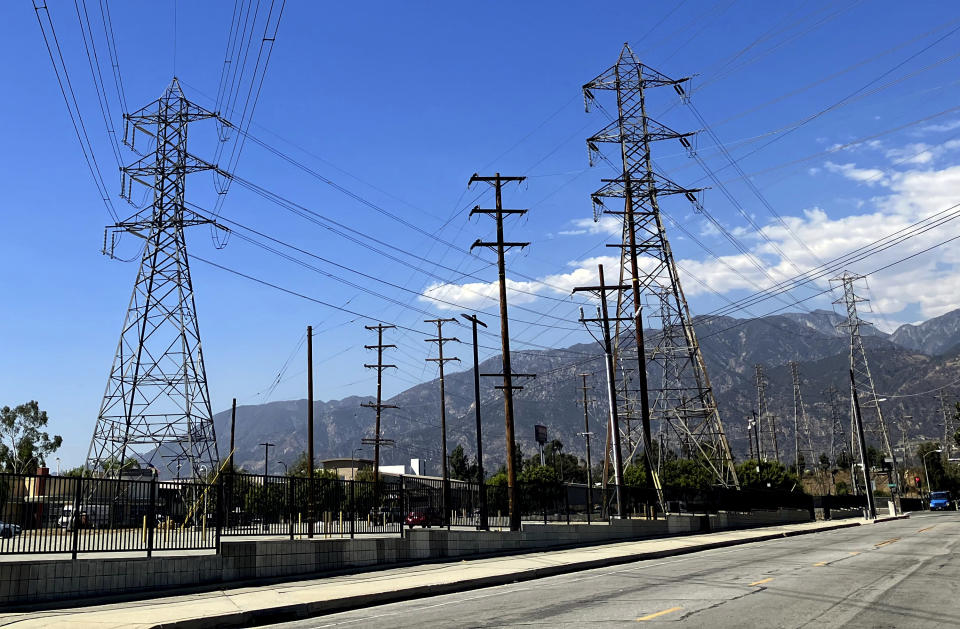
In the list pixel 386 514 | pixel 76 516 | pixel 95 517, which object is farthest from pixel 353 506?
pixel 76 516

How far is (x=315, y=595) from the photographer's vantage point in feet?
55.3

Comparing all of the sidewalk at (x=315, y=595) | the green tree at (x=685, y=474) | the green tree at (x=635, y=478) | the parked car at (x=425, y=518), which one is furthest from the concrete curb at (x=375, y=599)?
the green tree at (x=685, y=474)

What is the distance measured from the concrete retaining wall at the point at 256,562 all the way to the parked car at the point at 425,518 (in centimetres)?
154

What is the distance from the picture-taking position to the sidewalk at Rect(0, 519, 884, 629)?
45.1ft

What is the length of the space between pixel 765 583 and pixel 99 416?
27.4 m

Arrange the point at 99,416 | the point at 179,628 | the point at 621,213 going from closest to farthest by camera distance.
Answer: the point at 179,628 < the point at 99,416 < the point at 621,213

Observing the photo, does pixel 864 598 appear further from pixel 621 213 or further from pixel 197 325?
pixel 621 213

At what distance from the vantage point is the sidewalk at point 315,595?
1374cm

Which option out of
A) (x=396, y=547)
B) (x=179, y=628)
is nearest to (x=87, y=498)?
(x=179, y=628)

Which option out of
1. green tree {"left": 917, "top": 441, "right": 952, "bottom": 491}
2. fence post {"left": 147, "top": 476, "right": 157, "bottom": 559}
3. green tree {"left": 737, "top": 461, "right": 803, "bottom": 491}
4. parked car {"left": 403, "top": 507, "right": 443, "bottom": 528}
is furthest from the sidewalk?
green tree {"left": 917, "top": 441, "right": 952, "bottom": 491}

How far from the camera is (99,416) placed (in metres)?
33.0

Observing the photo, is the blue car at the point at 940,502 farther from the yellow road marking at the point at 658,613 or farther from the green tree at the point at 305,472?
the yellow road marking at the point at 658,613

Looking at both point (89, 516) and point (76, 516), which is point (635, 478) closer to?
point (89, 516)

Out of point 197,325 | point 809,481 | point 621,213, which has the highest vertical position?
point 621,213
